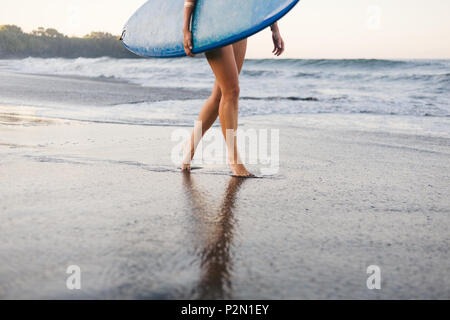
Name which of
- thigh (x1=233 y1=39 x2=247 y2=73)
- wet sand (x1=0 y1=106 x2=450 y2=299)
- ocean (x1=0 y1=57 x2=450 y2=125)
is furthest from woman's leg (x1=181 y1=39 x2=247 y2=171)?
ocean (x1=0 y1=57 x2=450 y2=125)

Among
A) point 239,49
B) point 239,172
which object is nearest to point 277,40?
point 239,49

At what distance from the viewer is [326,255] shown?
60.1 inches

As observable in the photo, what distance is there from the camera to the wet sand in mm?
1280

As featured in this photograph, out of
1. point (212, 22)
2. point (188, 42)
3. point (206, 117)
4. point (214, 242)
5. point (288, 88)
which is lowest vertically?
point (214, 242)

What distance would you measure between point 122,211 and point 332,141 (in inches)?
108

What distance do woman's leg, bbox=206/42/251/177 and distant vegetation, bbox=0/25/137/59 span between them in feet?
170

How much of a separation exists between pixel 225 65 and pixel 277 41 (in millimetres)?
633

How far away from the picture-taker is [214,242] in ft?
5.27

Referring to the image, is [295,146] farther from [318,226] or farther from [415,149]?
[318,226]

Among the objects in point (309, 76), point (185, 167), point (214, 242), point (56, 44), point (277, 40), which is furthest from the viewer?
point (56, 44)

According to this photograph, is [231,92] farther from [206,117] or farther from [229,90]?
[206,117]

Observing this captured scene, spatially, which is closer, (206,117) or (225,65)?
(225,65)

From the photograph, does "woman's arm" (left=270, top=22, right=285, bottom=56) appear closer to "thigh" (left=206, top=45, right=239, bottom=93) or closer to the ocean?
"thigh" (left=206, top=45, right=239, bottom=93)
